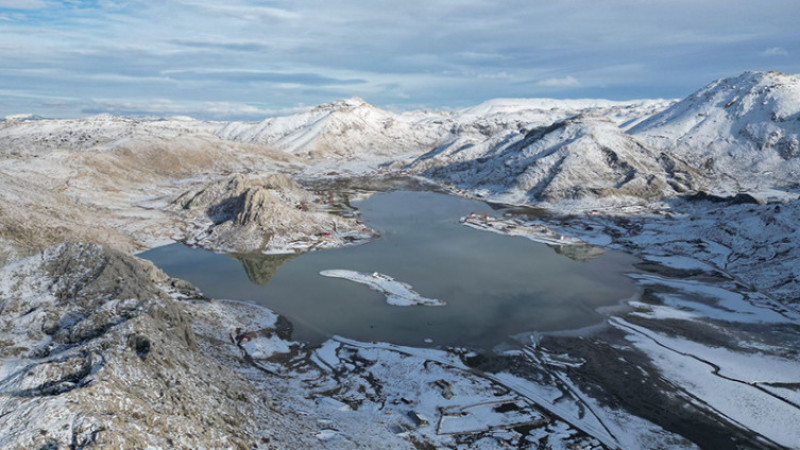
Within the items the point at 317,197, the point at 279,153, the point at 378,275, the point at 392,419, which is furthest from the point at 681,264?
the point at 279,153

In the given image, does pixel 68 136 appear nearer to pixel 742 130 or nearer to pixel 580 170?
pixel 580 170

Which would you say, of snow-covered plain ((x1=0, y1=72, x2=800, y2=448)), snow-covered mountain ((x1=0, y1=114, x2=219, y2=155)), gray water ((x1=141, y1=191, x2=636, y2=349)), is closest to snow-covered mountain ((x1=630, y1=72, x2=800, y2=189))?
snow-covered plain ((x1=0, y1=72, x2=800, y2=448))

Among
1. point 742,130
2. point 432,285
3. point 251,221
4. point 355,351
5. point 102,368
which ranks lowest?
point 355,351

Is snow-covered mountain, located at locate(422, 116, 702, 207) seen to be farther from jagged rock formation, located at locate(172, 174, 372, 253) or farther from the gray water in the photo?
jagged rock formation, located at locate(172, 174, 372, 253)

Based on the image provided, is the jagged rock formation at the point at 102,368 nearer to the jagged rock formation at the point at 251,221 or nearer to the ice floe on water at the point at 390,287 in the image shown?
the ice floe on water at the point at 390,287

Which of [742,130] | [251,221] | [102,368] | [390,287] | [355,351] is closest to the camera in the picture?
[102,368]

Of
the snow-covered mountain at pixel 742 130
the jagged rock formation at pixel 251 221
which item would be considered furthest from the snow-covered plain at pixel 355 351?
the snow-covered mountain at pixel 742 130

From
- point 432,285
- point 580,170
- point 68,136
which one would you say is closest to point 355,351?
point 432,285
